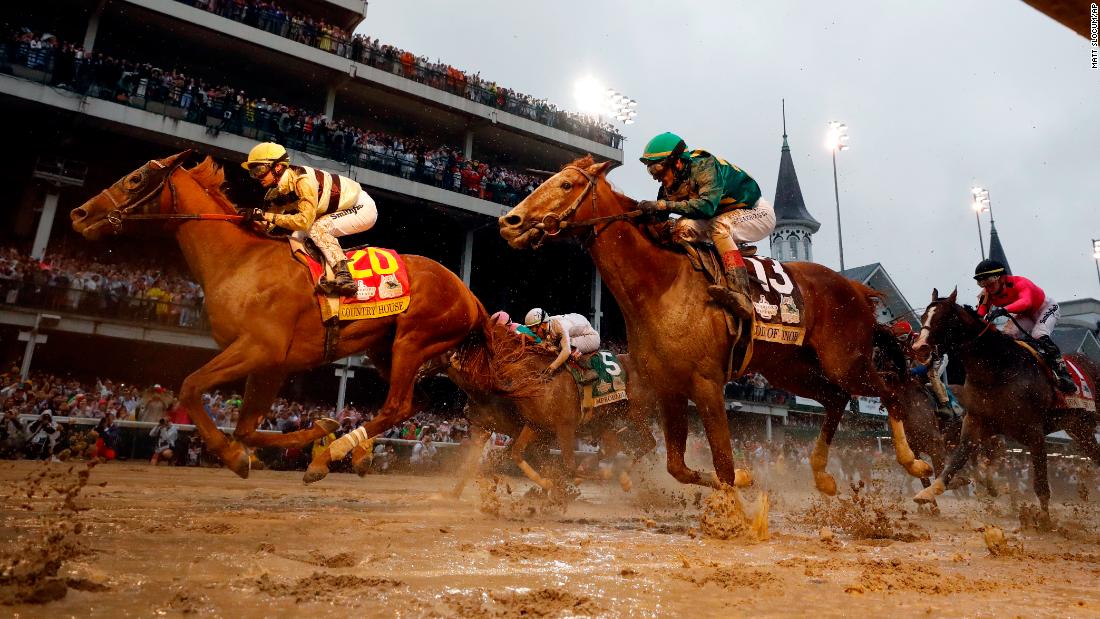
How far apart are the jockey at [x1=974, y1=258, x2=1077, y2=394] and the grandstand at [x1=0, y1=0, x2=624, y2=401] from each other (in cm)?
1592

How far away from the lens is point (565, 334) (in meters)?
9.14

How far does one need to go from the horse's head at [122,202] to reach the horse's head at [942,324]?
8.25m

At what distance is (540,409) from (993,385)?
5566 mm

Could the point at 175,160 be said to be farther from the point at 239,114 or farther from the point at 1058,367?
the point at 239,114

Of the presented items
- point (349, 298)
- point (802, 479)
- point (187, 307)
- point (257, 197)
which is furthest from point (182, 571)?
point (257, 197)

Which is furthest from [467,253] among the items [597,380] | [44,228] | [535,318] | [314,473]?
[314,473]

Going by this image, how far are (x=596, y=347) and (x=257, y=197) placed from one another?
59.5 feet

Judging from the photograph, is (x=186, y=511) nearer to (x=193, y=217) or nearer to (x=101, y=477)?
(x=193, y=217)

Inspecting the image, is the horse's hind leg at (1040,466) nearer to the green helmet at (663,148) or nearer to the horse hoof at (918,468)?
the horse hoof at (918,468)

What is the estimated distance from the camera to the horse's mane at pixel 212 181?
6316mm

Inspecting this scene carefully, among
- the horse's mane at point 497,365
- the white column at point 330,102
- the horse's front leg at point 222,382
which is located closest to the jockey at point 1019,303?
the horse's mane at point 497,365

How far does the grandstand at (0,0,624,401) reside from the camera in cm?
1841

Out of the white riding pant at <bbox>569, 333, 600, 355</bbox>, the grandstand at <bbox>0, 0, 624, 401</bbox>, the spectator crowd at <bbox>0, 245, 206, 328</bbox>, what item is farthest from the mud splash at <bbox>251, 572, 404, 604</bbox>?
the spectator crowd at <bbox>0, 245, 206, 328</bbox>

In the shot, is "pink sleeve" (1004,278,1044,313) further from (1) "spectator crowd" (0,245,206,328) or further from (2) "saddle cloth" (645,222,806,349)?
(1) "spectator crowd" (0,245,206,328)
